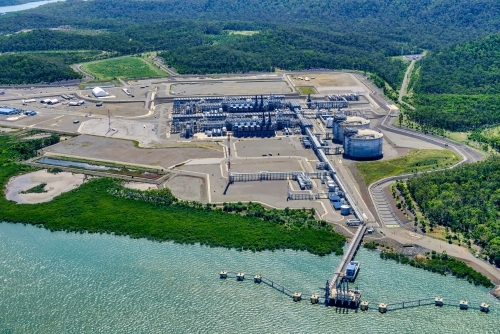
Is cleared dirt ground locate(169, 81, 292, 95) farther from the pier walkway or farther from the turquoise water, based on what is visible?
the turquoise water

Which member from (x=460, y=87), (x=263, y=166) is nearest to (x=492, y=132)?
(x=460, y=87)

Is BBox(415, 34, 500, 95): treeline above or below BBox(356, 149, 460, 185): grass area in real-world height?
above

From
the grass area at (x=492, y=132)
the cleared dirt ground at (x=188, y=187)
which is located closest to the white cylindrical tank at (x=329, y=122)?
the grass area at (x=492, y=132)

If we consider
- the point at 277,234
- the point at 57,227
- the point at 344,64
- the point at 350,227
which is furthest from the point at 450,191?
the point at 344,64

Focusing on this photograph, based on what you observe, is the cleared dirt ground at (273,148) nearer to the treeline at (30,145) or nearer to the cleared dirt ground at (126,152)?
the cleared dirt ground at (126,152)

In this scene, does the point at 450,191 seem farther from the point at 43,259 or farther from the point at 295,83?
the point at 295,83

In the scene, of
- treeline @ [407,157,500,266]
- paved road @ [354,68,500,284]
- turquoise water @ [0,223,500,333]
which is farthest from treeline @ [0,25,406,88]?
turquoise water @ [0,223,500,333]
